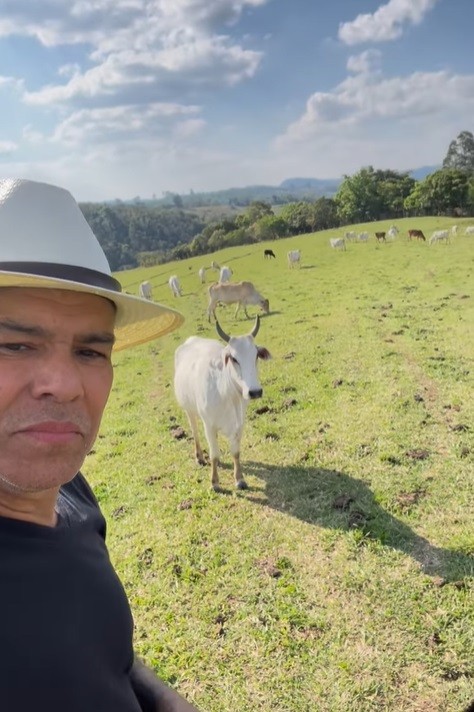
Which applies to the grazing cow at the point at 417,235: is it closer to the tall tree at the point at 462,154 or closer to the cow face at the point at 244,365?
the cow face at the point at 244,365

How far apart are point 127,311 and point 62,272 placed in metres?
0.51

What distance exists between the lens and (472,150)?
8462 centimetres

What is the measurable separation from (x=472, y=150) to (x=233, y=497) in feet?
313

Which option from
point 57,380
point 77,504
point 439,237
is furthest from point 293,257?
point 57,380

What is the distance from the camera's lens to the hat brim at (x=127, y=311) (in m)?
1.45

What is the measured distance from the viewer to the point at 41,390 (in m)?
1.50

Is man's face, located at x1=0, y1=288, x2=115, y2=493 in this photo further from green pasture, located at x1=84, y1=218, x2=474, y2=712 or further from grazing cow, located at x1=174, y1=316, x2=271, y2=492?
grazing cow, located at x1=174, y1=316, x2=271, y2=492

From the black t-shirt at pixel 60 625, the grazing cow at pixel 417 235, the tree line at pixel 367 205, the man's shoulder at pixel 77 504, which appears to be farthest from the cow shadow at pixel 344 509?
the tree line at pixel 367 205

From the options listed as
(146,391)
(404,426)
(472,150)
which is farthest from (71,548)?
(472,150)

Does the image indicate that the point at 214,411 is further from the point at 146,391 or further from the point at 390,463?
the point at 146,391

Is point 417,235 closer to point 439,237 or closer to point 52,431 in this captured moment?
point 439,237

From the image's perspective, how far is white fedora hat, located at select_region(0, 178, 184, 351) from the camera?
1498 millimetres

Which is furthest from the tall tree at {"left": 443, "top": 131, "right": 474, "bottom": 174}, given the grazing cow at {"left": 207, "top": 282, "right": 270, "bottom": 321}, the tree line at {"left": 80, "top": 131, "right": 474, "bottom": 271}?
the grazing cow at {"left": 207, "top": 282, "right": 270, "bottom": 321}

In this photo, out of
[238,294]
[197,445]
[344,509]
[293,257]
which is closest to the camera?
[344,509]
